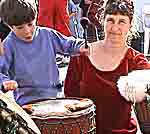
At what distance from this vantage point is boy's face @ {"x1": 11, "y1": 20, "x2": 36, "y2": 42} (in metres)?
2.06

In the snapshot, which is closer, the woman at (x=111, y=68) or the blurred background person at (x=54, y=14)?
the woman at (x=111, y=68)

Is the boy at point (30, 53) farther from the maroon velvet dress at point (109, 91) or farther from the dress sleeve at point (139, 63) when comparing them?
the dress sleeve at point (139, 63)

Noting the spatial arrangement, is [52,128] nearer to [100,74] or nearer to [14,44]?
[100,74]

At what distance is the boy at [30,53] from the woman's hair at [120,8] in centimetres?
22

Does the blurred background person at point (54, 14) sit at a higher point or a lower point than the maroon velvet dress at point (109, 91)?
higher

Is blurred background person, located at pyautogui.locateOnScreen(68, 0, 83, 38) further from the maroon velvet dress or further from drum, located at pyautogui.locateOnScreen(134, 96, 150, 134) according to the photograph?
the maroon velvet dress

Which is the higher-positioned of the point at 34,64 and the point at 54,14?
the point at 54,14

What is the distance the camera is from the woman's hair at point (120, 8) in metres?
1.89

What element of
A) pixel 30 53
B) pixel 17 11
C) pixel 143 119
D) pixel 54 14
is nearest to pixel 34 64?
pixel 30 53

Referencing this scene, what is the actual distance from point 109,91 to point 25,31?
512 millimetres

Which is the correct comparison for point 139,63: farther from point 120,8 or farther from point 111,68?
point 120,8

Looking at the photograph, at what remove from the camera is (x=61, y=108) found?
5.39 ft

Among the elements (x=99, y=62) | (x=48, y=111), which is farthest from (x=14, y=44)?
(x=48, y=111)

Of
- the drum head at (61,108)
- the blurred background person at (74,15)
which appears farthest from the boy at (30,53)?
the blurred background person at (74,15)
